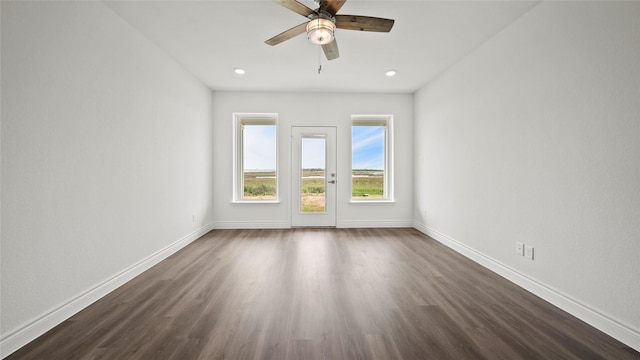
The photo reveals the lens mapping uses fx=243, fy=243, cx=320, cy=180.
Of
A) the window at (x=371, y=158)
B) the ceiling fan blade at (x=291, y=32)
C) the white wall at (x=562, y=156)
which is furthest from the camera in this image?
the window at (x=371, y=158)

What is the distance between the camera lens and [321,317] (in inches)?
71.2

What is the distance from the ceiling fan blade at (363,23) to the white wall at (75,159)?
211cm

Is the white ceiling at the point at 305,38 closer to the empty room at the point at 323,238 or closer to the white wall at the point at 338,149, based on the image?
the empty room at the point at 323,238

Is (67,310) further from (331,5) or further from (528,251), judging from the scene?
(528,251)

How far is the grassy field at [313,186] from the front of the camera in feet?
15.6

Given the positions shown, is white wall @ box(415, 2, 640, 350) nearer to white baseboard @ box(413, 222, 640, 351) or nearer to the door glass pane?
white baseboard @ box(413, 222, 640, 351)

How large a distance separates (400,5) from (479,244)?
107 inches

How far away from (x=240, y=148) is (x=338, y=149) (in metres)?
1.93

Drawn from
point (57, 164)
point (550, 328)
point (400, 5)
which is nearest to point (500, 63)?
point (400, 5)

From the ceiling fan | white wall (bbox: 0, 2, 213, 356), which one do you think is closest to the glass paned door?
white wall (bbox: 0, 2, 213, 356)

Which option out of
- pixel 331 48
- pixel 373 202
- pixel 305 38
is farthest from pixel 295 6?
pixel 373 202

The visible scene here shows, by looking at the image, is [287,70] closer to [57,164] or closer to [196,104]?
[196,104]

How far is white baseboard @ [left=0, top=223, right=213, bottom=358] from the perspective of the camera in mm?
1467

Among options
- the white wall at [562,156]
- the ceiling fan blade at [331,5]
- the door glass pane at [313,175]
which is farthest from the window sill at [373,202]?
the ceiling fan blade at [331,5]
